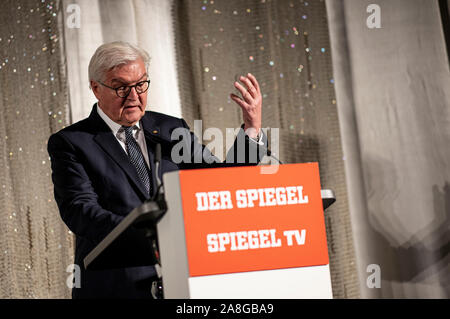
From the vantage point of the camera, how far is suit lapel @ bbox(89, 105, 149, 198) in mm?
1608

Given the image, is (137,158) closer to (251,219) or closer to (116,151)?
(116,151)

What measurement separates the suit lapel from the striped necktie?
0.02 meters

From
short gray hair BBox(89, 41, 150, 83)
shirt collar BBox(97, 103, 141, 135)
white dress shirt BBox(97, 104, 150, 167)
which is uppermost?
short gray hair BBox(89, 41, 150, 83)

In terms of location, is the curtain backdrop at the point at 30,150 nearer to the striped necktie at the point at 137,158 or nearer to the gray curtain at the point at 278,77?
the gray curtain at the point at 278,77

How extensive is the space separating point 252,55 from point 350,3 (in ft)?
1.65

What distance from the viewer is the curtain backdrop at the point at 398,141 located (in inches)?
104

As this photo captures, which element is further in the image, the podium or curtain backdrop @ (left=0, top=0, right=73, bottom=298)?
curtain backdrop @ (left=0, top=0, right=73, bottom=298)

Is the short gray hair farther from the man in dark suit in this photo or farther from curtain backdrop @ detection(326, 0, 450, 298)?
curtain backdrop @ detection(326, 0, 450, 298)

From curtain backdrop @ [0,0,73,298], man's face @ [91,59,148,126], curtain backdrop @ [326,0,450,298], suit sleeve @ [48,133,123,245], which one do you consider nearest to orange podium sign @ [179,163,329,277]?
suit sleeve @ [48,133,123,245]

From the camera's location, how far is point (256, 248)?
1.17 metres

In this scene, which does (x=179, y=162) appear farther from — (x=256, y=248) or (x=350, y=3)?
(x=350, y=3)

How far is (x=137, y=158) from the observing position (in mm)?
1676

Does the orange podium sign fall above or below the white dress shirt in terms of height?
below

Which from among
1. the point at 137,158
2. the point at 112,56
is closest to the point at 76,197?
the point at 137,158
